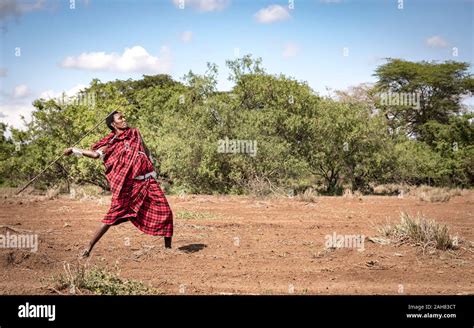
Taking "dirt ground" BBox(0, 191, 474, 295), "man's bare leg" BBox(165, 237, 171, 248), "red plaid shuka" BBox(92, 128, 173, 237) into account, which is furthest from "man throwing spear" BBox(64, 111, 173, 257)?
"dirt ground" BBox(0, 191, 474, 295)

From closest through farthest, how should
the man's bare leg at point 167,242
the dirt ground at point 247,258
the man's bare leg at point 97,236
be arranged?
1. the dirt ground at point 247,258
2. the man's bare leg at point 97,236
3. the man's bare leg at point 167,242

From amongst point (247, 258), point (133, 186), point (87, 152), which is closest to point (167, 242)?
point (133, 186)

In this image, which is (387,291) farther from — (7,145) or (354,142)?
(7,145)

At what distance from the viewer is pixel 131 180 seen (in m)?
8.48

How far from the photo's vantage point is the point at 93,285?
21.4ft

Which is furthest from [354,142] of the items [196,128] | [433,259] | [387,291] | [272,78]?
[387,291]

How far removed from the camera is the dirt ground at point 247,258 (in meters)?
7.19

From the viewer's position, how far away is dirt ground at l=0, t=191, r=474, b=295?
23.6ft

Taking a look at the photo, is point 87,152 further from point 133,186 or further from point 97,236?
point 97,236

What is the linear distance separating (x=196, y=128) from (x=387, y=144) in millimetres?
7741

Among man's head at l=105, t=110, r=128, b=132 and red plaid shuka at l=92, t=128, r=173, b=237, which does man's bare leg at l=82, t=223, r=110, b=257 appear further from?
man's head at l=105, t=110, r=128, b=132

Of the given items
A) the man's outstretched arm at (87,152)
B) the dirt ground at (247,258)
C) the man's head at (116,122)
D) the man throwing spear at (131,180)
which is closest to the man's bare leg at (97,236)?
the man throwing spear at (131,180)

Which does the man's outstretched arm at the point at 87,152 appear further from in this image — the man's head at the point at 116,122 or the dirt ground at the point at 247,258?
the dirt ground at the point at 247,258

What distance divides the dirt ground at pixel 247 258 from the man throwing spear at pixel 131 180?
Result: 53cm
